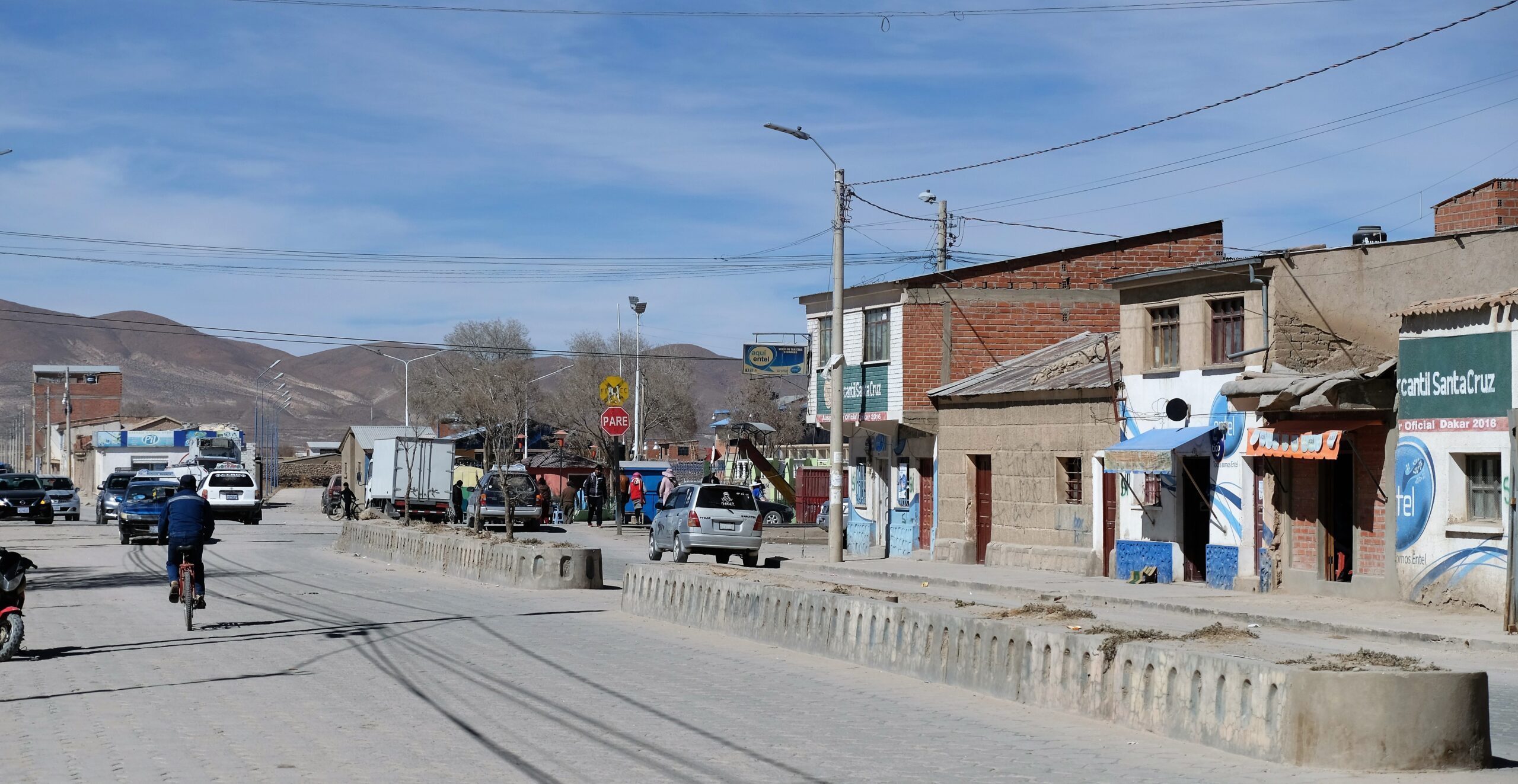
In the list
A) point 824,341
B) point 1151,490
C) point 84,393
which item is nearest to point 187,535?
point 1151,490

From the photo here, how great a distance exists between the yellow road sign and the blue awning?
27.7 m

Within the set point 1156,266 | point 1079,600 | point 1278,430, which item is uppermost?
point 1156,266

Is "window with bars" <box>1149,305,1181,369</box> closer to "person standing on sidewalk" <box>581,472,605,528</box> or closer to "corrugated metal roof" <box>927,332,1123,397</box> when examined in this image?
"corrugated metal roof" <box>927,332,1123,397</box>

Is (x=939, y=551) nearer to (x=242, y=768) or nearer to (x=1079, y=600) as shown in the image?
(x=1079, y=600)

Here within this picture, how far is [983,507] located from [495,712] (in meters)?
23.5

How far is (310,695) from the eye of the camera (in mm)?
12500

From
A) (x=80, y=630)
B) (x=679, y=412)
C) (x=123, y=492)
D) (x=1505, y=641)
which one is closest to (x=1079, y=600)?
(x=1505, y=641)

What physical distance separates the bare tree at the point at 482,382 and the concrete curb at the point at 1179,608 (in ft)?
157

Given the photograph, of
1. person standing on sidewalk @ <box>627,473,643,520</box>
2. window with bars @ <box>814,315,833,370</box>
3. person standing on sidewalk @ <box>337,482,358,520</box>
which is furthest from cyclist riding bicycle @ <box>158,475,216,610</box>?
person standing on sidewalk @ <box>337,482,358,520</box>

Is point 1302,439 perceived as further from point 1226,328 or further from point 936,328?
point 936,328

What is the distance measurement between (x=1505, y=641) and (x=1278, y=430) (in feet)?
22.4

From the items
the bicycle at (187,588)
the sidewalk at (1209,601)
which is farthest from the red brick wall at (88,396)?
the bicycle at (187,588)

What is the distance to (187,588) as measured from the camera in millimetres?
17594

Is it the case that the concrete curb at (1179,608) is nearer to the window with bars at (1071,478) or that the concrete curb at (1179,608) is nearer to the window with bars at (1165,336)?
the window with bars at (1071,478)
